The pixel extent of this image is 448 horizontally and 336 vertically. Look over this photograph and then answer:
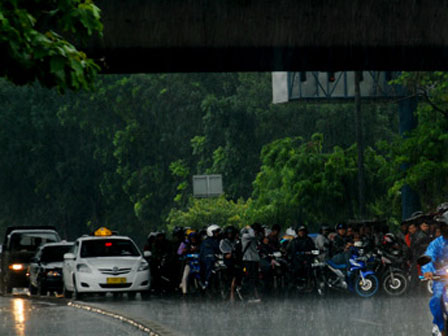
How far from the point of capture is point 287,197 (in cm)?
5175

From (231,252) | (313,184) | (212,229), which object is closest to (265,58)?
(231,252)

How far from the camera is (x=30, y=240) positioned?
3678cm

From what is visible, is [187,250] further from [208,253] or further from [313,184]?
[313,184]

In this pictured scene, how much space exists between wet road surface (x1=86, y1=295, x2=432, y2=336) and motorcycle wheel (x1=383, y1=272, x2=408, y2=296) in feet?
1.70

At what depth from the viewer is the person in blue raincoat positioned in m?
12.5

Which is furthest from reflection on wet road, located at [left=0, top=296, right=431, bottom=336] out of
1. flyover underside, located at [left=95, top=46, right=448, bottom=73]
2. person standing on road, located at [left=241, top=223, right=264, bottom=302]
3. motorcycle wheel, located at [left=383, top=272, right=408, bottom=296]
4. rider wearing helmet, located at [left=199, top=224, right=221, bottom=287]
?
flyover underside, located at [left=95, top=46, right=448, bottom=73]

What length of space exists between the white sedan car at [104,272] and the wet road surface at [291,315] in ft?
2.35

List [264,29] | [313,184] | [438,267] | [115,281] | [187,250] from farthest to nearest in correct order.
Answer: [313,184] < [187,250] < [115,281] < [264,29] < [438,267]

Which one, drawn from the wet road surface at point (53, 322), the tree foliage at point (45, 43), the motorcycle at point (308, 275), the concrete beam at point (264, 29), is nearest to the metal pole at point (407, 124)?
the motorcycle at point (308, 275)

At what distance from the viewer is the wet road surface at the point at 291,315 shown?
1784cm

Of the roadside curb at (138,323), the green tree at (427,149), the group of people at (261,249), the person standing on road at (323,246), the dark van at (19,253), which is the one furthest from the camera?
the green tree at (427,149)

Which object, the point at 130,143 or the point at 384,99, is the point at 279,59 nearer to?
the point at 384,99

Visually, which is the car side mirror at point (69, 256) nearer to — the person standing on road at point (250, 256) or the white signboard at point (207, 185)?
the person standing on road at point (250, 256)

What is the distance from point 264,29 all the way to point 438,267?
8.21 metres
